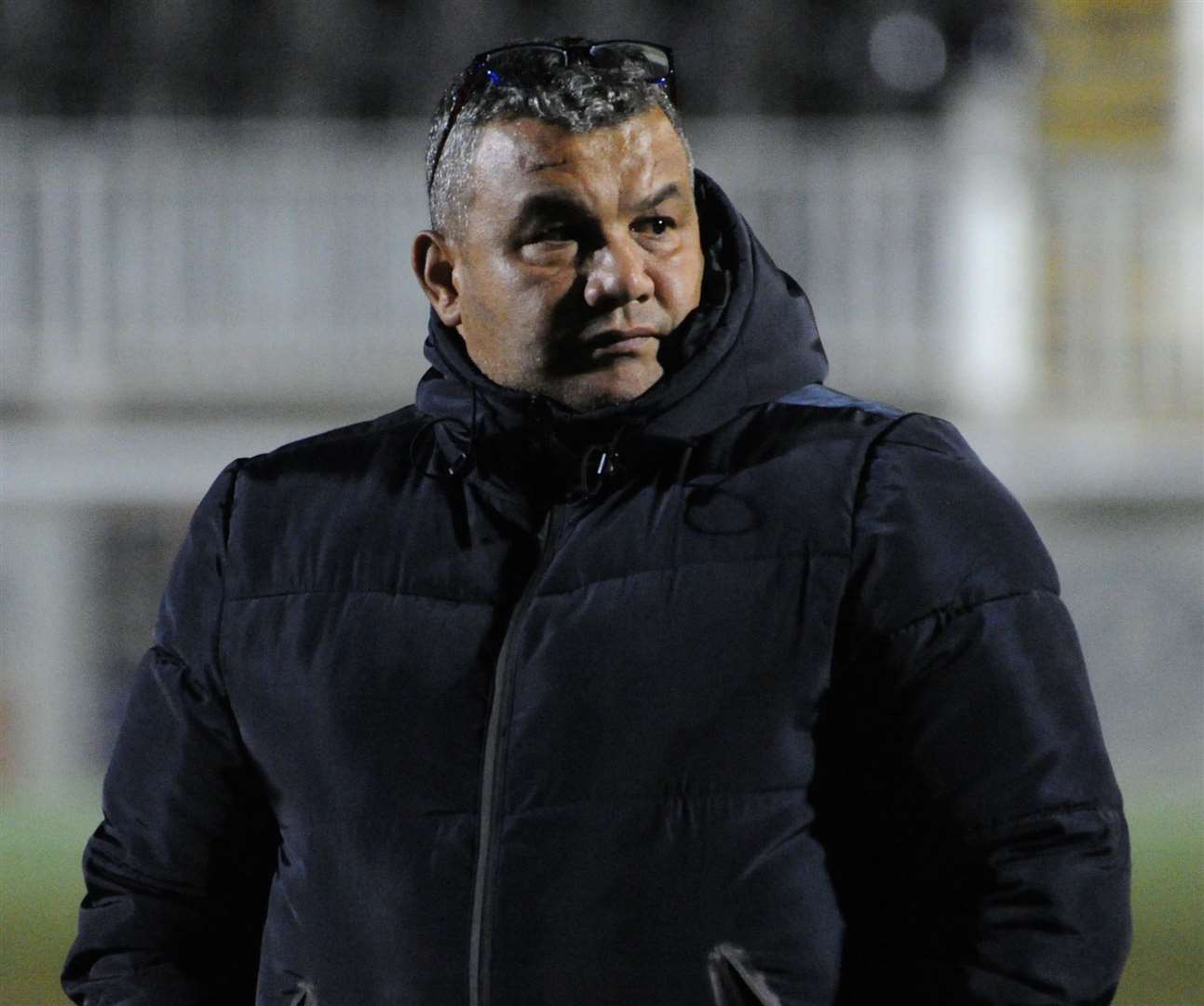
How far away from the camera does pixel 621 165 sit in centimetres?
177

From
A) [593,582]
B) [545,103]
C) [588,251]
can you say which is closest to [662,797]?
[593,582]

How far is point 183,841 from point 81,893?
5.27 m

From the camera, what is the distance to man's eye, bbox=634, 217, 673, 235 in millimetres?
1778

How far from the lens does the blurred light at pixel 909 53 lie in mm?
9336

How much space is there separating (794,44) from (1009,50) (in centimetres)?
85

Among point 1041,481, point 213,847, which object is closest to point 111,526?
point 1041,481

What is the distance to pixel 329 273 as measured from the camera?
340 inches

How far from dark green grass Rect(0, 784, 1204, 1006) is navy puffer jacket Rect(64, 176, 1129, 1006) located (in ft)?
13.4

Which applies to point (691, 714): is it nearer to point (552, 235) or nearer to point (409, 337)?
point (552, 235)

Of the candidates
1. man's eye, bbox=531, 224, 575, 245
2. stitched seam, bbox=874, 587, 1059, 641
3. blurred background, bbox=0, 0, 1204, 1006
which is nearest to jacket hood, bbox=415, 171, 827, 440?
man's eye, bbox=531, 224, 575, 245

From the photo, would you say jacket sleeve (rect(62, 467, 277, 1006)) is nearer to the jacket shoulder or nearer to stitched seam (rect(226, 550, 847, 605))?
stitched seam (rect(226, 550, 847, 605))

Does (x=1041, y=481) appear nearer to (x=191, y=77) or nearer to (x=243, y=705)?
(x=191, y=77)

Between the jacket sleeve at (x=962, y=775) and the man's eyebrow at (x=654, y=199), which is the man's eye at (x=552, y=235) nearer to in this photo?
the man's eyebrow at (x=654, y=199)

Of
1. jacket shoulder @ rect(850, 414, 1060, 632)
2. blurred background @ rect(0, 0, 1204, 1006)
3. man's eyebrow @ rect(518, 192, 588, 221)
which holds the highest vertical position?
man's eyebrow @ rect(518, 192, 588, 221)
